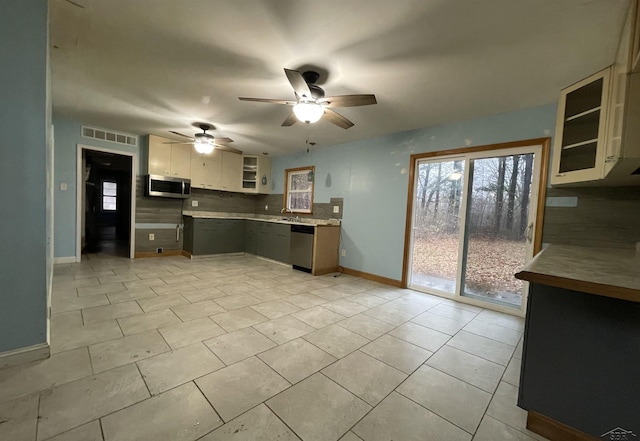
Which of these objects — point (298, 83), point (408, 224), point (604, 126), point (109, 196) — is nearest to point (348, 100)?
point (298, 83)

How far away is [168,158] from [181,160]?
0.77 feet

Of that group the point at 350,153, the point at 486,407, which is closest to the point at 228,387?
the point at 486,407

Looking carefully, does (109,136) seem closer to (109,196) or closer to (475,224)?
(475,224)

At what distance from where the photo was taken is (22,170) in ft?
5.06

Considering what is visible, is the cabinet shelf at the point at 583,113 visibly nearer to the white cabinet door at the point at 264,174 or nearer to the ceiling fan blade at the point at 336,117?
the ceiling fan blade at the point at 336,117

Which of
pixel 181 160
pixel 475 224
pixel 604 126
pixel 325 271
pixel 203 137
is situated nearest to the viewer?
pixel 604 126

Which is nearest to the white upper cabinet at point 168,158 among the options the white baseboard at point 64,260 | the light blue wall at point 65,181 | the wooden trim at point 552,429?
the light blue wall at point 65,181

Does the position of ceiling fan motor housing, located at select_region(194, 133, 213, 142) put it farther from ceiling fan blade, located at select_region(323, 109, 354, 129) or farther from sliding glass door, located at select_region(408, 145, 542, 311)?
sliding glass door, located at select_region(408, 145, 542, 311)

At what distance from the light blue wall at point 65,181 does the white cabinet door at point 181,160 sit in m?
1.25

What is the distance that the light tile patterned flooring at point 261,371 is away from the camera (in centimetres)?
123

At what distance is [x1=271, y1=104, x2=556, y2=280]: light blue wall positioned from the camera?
3014mm

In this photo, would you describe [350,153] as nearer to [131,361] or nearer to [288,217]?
[288,217]

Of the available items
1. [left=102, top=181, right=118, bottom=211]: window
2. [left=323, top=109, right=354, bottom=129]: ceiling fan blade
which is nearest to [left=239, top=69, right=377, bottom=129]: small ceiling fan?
Result: [left=323, top=109, right=354, bottom=129]: ceiling fan blade

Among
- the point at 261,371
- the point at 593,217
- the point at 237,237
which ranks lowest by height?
the point at 261,371
